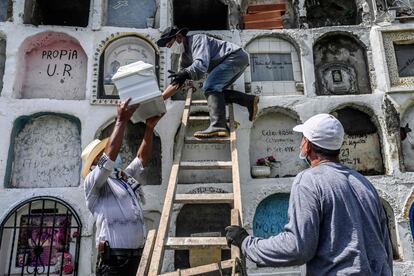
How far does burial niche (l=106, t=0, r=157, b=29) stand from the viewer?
5281 mm

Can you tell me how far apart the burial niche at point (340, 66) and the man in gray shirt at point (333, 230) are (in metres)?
3.64

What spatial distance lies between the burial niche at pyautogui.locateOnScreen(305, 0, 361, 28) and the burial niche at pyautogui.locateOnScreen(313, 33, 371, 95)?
555mm

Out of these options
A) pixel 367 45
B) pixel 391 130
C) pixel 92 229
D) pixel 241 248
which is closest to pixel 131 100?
pixel 241 248

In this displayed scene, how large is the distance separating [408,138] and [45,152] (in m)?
4.71

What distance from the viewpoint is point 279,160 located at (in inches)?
191

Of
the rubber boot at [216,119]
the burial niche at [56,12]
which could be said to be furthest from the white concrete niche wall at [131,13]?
the rubber boot at [216,119]

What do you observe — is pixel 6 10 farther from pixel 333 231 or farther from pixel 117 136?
pixel 333 231

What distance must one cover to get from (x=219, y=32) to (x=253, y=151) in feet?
5.61

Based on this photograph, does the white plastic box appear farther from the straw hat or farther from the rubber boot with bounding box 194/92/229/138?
the rubber boot with bounding box 194/92/229/138

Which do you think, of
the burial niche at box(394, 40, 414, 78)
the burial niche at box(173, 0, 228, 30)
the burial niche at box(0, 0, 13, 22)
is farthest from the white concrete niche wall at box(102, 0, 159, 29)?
the burial niche at box(394, 40, 414, 78)

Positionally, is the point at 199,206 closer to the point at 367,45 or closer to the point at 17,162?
the point at 17,162

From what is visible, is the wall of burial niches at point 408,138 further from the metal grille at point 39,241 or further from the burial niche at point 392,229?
the metal grille at point 39,241

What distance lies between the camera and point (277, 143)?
4934 mm

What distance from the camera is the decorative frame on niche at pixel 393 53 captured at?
491cm
